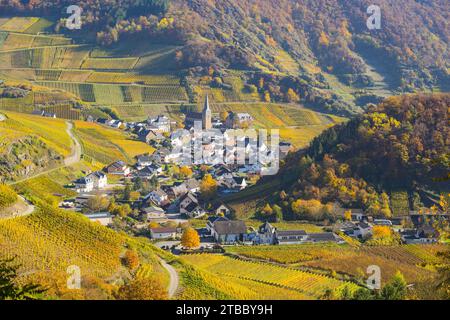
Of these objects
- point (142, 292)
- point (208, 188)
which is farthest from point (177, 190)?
point (142, 292)

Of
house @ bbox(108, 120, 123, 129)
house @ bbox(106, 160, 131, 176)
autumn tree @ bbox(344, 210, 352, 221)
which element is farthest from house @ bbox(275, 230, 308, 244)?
house @ bbox(108, 120, 123, 129)

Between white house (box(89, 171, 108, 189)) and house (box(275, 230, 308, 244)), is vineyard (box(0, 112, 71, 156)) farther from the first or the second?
house (box(275, 230, 308, 244))

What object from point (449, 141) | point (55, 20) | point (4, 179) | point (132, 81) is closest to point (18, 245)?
point (4, 179)

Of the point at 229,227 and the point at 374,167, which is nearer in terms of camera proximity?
the point at 229,227

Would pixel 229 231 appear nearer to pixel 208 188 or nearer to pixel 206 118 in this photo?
pixel 208 188

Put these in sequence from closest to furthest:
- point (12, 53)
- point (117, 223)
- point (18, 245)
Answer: point (18, 245)
point (117, 223)
point (12, 53)
